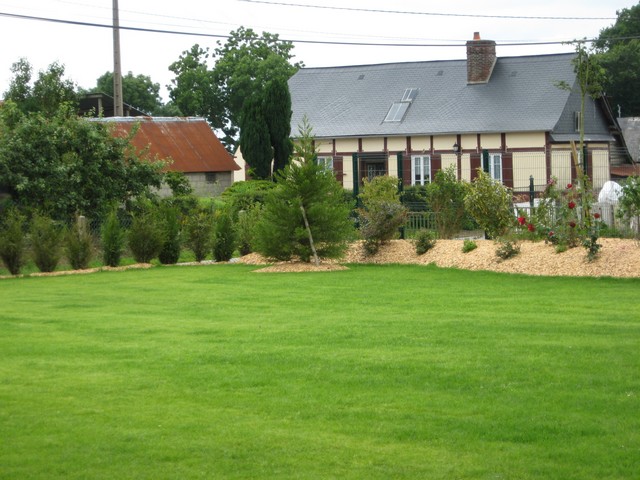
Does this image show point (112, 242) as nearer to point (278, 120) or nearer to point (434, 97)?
point (278, 120)

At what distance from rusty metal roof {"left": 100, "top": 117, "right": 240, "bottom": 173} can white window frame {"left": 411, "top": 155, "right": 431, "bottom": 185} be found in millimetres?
10159

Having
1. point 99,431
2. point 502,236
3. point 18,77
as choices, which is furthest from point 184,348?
point 18,77

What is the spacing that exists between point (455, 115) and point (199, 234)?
27.9m

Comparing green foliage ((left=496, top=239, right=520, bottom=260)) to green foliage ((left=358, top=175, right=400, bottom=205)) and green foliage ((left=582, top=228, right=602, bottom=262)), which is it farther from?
green foliage ((left=358, top=175, right=400, bottom=205))

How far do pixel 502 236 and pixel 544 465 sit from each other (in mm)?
14968

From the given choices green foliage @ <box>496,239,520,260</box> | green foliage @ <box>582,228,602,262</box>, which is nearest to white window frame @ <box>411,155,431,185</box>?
green foliage @ <box>496,239,520,260</box>

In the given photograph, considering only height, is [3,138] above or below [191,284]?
above

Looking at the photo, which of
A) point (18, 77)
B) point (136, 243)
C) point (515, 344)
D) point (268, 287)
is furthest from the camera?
point (18, 77)

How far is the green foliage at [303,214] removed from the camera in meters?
21.1

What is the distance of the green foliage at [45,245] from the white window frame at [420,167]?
2918cm

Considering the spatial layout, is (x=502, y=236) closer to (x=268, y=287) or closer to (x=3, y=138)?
(x=268, y=287)

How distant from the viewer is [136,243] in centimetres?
2330

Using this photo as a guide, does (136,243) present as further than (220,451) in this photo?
Yes

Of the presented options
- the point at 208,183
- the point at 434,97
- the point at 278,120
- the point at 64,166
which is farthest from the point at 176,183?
the point at 434,97
